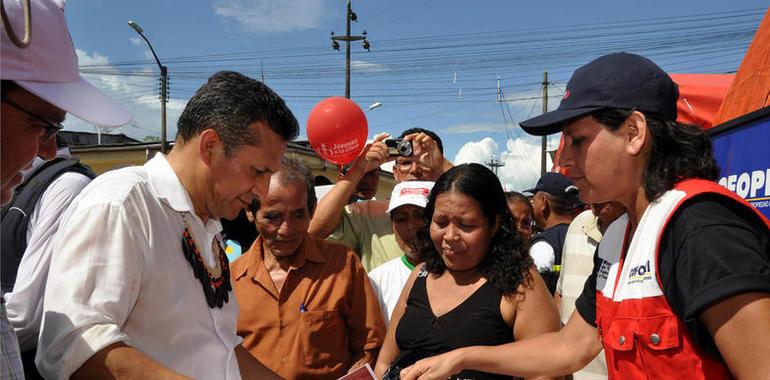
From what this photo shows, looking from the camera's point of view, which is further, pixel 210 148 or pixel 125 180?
pixel 210 148

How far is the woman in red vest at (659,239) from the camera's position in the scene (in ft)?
4.40

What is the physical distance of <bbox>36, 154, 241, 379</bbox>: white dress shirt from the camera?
1.45m

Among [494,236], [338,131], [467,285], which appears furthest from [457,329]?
[338,131]

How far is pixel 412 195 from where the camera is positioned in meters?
3.65

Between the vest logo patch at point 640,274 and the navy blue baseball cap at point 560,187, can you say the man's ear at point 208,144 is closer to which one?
the vest logo patch at point 640,274

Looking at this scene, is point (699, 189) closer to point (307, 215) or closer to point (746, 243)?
point (746, 243)

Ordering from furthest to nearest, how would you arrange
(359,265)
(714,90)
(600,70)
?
(714,90)
(359,265)
(600,70)

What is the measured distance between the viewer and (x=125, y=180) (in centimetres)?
166

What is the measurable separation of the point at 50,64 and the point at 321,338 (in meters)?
2.04

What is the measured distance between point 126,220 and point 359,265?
171 centimetres

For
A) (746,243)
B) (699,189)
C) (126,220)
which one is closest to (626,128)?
(699,189)

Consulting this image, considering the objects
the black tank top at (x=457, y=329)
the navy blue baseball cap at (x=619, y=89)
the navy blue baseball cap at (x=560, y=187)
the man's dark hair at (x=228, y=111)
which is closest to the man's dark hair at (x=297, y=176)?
the black tank top at (x=457, y=329)

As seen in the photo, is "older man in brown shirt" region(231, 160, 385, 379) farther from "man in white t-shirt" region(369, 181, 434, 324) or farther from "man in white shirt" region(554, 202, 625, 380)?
"man in white shirt" region(554, 202, 625, 380)

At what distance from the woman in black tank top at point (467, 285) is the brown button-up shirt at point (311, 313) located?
9.9 inches
